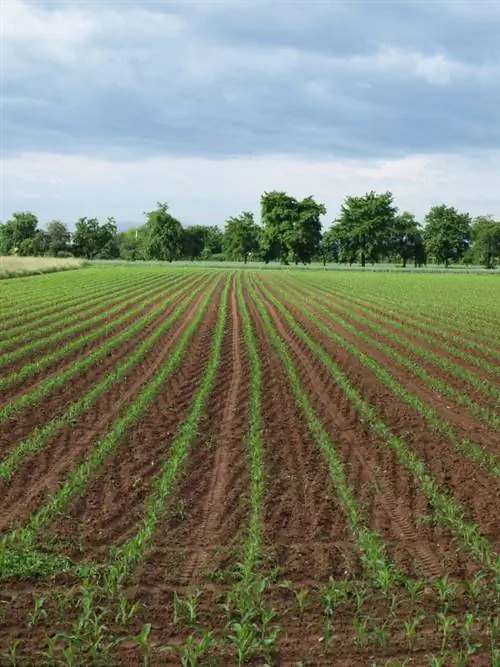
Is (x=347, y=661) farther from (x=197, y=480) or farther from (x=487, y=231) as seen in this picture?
(x=487, y=231)

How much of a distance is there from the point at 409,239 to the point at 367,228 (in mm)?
17074

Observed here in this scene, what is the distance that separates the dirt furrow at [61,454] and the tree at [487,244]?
336ft

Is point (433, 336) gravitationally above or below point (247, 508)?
above

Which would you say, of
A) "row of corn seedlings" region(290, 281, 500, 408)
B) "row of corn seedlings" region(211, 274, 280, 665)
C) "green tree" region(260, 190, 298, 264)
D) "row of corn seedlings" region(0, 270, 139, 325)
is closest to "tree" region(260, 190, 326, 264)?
"green tree" region(260, 190, 298, 264)

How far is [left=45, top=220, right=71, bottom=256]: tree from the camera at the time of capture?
129 metres

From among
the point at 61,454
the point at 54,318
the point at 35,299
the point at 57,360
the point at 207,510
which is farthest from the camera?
the point at 35,299

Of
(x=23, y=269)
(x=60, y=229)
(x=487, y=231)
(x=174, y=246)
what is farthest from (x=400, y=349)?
(x=60, y=229)

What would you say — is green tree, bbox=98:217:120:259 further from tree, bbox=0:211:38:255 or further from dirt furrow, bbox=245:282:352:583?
dirt furrow, bbox=245:282:352:583

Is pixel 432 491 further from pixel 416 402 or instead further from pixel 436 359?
pixel 436 359

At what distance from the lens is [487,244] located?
10669 cm

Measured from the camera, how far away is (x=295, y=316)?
25.5 m

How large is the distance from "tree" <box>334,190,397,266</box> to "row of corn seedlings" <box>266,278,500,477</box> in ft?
271

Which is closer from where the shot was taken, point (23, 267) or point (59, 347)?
point (59, 347)

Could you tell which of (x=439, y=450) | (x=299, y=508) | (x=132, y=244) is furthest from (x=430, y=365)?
(x=132, y=244)
